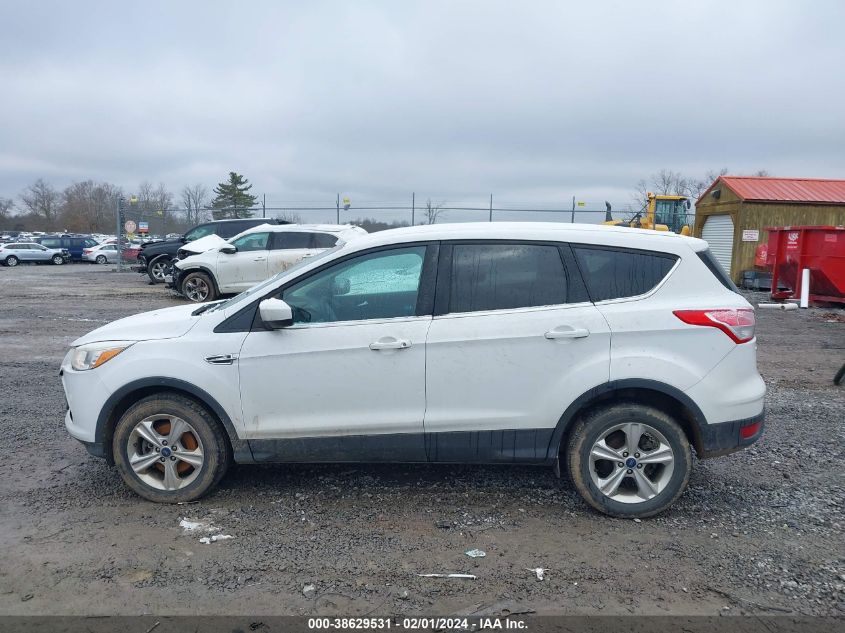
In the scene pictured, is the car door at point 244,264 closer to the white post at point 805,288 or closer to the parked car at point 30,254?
the white post at point 805,288

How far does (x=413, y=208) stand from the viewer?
92.0 ft

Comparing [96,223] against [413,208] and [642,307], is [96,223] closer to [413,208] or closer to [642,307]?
[413,208]

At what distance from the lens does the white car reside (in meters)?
14.6

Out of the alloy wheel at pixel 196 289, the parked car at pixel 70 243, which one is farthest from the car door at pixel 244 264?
the parked car at pixel 70 243

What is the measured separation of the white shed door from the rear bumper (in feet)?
62.6

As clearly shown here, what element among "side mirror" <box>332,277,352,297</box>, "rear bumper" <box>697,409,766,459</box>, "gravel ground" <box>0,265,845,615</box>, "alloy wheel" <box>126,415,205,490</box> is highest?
"side mirror" <box>332,277,352,297</box>

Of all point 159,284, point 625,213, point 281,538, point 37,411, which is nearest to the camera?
point 281,538

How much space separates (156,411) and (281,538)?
45.5 inches

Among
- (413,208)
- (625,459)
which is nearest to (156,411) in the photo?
(625,459)

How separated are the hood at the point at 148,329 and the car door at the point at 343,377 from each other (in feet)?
1.64

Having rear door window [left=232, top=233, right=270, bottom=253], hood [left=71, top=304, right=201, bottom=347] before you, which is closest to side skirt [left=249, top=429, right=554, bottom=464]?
hood [left=71, top=304, right=201, bottom=347]

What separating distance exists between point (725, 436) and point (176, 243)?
18.6 metres

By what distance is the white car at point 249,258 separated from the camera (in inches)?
575

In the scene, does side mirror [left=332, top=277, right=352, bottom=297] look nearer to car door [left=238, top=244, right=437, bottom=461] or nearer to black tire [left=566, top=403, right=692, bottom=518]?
car door [left=238, top=244, right=437, bottom=461]
